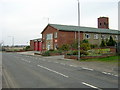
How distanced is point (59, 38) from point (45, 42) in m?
8.96

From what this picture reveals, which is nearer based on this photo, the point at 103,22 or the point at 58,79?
the point at 58,79

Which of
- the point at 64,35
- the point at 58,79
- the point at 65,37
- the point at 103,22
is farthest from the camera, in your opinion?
the point at 103,22

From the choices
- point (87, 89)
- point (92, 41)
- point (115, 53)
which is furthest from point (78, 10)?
point (92, 41)

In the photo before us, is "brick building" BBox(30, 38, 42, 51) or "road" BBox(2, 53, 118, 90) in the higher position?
"brick building" BBox(30, 38, 42, 51)

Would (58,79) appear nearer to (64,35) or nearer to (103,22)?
(64,35)

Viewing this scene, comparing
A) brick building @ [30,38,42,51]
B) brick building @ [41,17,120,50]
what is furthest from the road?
brick building @ [30,38,42,51]

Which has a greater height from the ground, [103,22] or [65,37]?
[103,22]

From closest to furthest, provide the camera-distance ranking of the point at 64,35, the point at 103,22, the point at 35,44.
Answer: the point at 64,35, the point at 35,44, the point at 103,22

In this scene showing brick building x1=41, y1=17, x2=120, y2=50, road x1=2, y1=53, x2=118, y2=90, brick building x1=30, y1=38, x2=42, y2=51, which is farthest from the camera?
brick building x1=30, y1=38, x2=42, y2=51

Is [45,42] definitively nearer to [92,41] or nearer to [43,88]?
[92,41]

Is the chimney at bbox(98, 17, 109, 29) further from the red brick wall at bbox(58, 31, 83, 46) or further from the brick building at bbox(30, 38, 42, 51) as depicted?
the brick building at bbox(30, 38, 42, 51)

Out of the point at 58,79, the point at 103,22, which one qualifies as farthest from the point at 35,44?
the point at 58,79

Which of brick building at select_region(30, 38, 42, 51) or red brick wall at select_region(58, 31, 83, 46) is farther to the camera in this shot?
brick building at select_region(30, 38, 42, 51)

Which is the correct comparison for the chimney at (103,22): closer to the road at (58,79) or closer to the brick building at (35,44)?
the brick building at (35,44)
